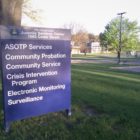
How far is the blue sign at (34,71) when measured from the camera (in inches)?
210

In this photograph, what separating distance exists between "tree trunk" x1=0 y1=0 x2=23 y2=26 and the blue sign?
4442mm

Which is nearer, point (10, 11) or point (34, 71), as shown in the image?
point (34, 71)

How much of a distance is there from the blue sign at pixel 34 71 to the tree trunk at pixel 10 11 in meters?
4.44

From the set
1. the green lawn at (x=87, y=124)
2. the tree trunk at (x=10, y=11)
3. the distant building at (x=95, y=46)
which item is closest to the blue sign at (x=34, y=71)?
the green lawn at (x=87, y=124)

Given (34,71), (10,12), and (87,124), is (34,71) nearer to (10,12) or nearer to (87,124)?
(87,124)

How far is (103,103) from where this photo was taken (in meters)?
7.85

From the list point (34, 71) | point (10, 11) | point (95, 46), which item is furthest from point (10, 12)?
point (95, 46)

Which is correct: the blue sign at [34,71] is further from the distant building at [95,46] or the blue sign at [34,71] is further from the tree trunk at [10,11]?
the distant building at [95,46]

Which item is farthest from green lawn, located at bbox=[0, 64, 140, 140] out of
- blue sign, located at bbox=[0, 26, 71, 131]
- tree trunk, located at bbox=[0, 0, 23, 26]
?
tree trunk, located at bbox=[0, 0, 23, 26]

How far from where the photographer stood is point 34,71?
577 cm

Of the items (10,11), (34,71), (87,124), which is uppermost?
(10,11)

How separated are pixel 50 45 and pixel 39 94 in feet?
3.77

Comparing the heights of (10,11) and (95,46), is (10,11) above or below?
above

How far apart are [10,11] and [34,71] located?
5126 mm
